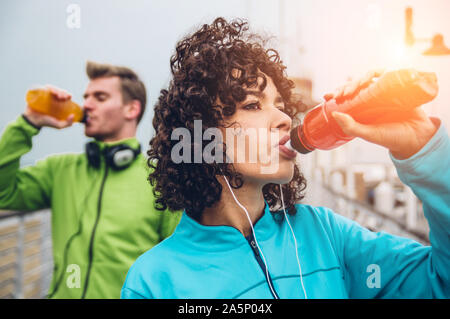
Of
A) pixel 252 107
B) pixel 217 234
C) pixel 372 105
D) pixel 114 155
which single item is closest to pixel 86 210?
pixel 114 155

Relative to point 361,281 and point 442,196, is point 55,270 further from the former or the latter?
point 442,196

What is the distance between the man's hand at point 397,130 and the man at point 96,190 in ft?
2.30

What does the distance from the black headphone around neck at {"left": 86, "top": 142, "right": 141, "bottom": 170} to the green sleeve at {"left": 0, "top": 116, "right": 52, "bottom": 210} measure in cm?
18

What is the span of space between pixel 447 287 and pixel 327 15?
2.86 feet

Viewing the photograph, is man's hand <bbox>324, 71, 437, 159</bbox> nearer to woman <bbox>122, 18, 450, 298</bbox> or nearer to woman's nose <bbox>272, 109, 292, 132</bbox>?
woman <bbox>122, 18, 450, 298</bbox>

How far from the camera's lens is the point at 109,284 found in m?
1.06

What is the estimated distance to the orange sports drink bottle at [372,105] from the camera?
489mm

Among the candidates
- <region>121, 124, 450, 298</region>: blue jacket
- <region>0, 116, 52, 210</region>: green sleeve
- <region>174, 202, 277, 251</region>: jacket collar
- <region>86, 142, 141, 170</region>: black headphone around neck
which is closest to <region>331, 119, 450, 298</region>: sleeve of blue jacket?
<region>121, 124, 450, 298</region>: blue jacket

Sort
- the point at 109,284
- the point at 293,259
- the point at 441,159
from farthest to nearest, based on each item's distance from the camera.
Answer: the point at 109,284, the point at 293,259, the point at 441,159

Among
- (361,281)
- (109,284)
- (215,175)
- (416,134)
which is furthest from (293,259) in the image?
(109,284)

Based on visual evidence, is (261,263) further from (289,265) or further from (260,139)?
(260,139)

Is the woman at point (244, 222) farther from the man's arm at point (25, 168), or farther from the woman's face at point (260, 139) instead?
the man's arm at point (25, 168)

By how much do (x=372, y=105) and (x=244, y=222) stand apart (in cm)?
39

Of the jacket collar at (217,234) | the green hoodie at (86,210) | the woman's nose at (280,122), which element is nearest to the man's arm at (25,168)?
the green hoodie at (86,210)
